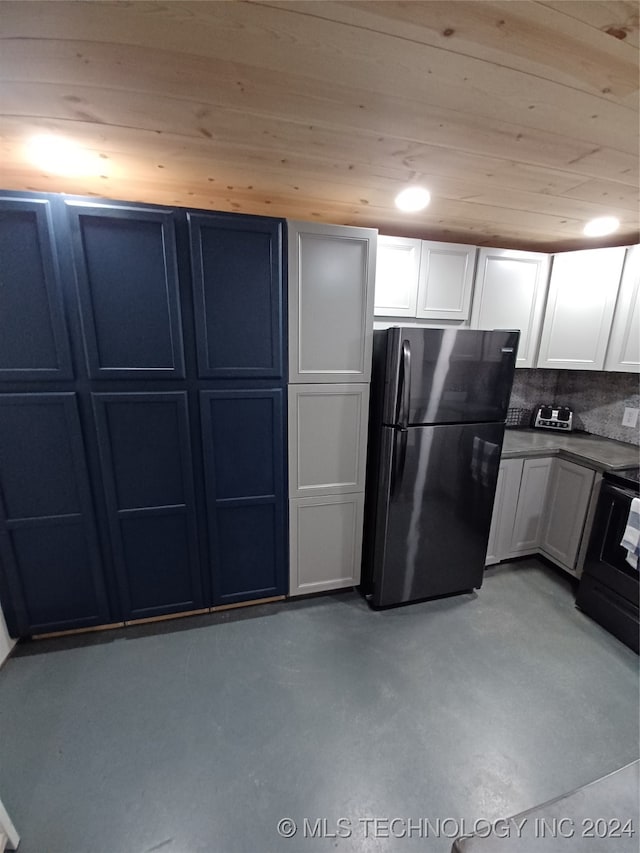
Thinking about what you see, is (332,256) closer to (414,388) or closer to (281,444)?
(414,388)

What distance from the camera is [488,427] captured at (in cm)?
199

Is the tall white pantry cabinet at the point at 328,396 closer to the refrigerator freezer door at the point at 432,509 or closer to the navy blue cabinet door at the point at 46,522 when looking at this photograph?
the refrigerator freezer door at the point at 432,509

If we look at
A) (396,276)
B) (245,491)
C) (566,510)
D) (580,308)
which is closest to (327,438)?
(245,491)

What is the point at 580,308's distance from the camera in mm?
A: 2367

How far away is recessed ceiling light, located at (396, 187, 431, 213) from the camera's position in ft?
5.35

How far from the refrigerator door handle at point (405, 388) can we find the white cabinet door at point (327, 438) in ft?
0.76

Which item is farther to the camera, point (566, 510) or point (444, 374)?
point (566, 510)

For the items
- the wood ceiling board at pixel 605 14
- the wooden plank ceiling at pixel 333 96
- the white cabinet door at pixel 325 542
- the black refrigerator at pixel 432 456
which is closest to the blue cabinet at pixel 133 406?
the white cabinet door at pixel 325 542

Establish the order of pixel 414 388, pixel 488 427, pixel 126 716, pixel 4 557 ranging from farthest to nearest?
pixel 488 427
pixel 414 388
pixel 4 557
pixel 126 716

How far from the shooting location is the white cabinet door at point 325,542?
205cm

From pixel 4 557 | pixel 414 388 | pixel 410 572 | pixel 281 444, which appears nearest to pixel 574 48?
pixel 414 388

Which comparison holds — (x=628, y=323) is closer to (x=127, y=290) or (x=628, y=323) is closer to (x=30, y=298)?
(x=127, y=290)

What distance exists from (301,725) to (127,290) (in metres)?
2.06

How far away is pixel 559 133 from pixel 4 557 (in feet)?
9.52
